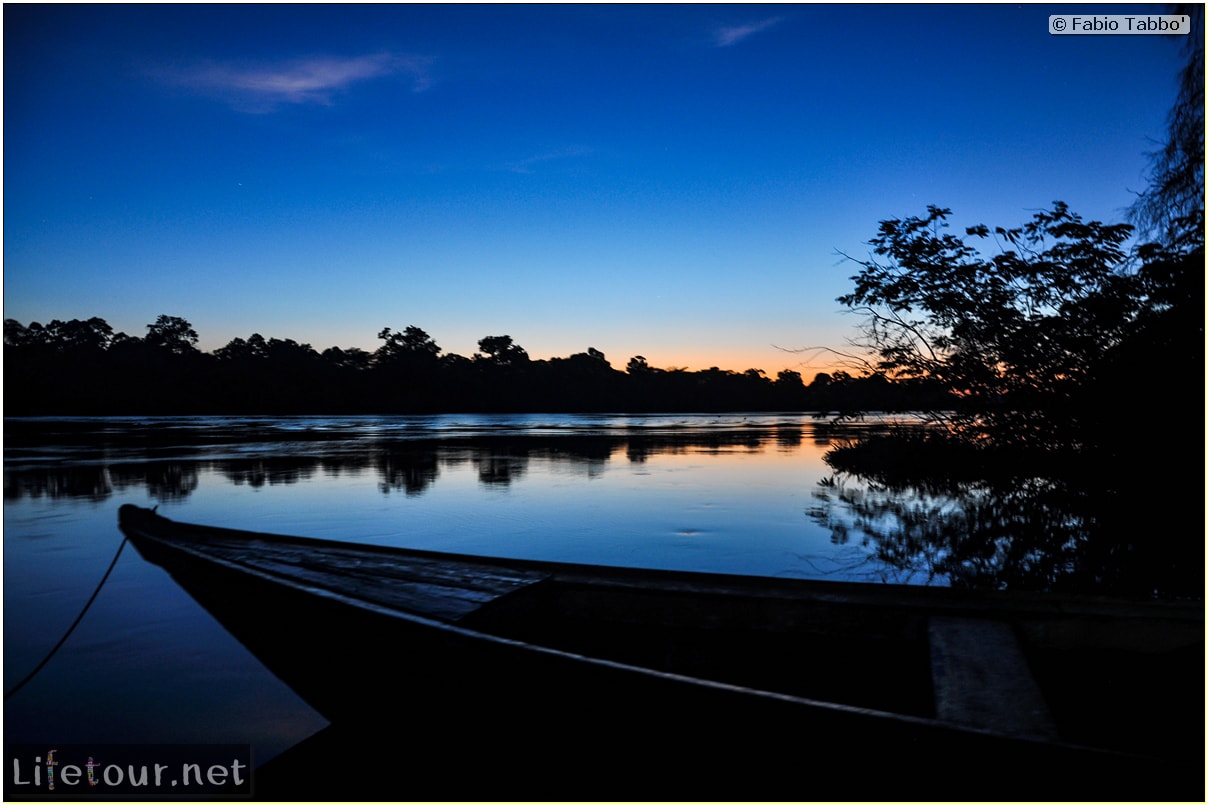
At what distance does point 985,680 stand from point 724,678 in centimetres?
140

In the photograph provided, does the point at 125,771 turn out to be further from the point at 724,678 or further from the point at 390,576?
the point at 724,678

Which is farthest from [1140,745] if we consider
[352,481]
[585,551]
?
[352,481]

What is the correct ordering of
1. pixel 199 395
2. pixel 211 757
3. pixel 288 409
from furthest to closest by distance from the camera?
pixel 288 409 → pixel 199 395 → pixel 211 757

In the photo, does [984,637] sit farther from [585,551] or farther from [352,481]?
[352,481]

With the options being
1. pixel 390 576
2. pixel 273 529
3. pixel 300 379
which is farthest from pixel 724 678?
pixel 300 379

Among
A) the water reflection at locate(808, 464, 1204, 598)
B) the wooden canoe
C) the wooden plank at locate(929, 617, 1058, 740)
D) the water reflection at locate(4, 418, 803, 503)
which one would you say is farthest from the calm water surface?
the wooden plank at locate(929, 617, 1058, 740)

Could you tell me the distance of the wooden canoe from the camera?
2.16m

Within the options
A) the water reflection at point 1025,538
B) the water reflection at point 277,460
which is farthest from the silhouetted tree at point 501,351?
the water reflection at point 1025,538

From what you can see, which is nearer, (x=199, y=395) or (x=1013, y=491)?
(x=1013, y=491)

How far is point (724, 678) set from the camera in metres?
3.90

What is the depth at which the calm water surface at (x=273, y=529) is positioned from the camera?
14.7 ft

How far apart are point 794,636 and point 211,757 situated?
10.8 feet

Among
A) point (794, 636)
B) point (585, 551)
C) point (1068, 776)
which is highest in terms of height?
point (1068, 776)

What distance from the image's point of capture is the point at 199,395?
2958 inches
